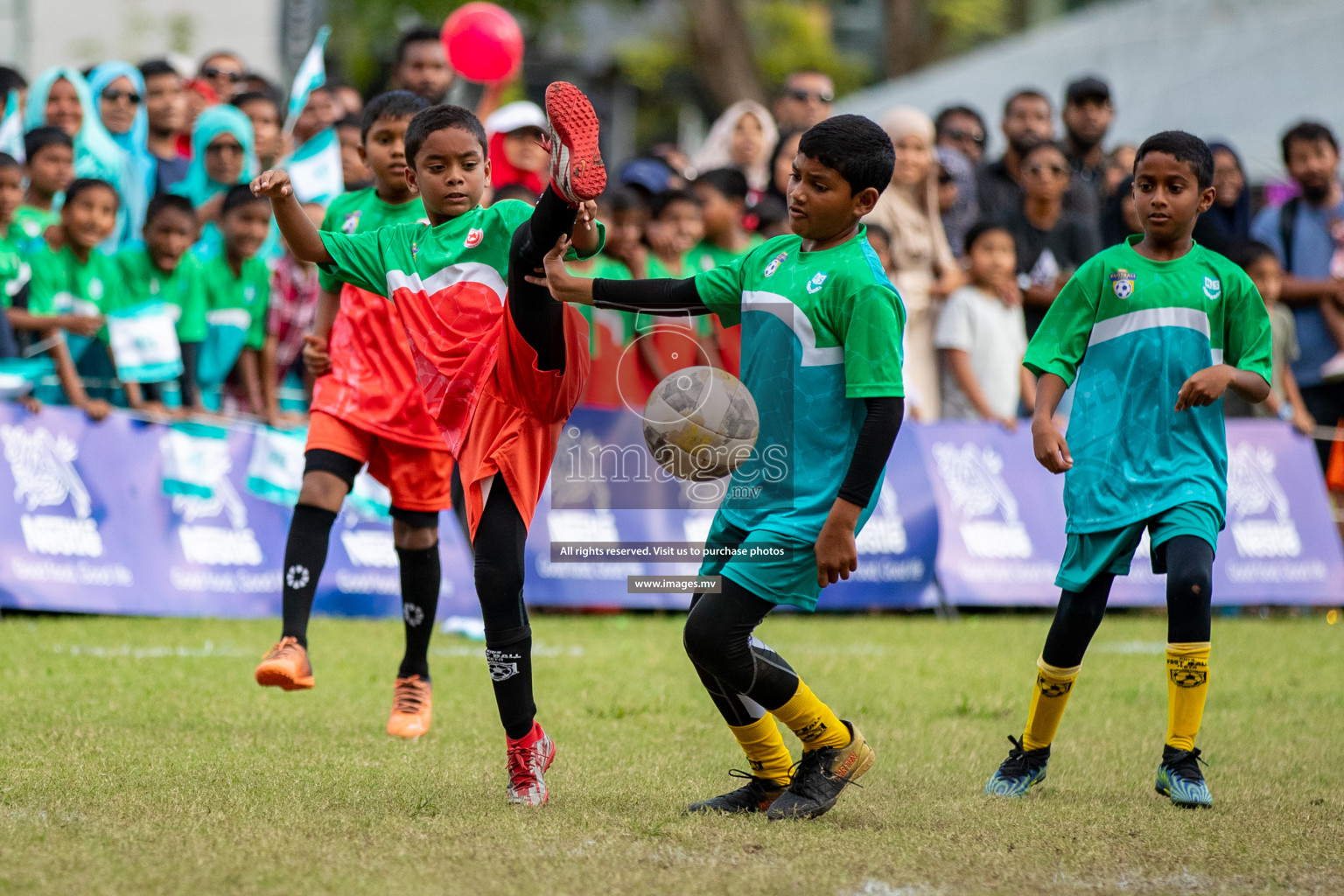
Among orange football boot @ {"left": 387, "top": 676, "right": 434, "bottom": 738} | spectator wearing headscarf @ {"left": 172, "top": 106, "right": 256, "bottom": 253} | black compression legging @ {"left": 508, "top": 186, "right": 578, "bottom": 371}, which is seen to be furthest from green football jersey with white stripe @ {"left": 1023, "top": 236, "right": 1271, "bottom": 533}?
spectator wearing headscarf @ {"left": 172, "top": 106, "right": 256, "bottom": 253}

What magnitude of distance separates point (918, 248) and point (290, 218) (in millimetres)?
6496

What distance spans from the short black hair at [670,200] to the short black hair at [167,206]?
2874 millimetres

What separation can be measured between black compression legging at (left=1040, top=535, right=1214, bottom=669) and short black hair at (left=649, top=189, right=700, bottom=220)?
5.54m

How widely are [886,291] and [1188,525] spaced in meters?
1.42

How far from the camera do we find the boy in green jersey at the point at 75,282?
29.3 ft

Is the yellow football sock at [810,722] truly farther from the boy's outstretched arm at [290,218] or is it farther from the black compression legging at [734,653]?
the boy's outstretched arm at [290,218]

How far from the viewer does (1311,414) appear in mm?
11000

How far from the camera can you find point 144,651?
25.0 ft

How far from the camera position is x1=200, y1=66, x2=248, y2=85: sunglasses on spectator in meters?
11.7

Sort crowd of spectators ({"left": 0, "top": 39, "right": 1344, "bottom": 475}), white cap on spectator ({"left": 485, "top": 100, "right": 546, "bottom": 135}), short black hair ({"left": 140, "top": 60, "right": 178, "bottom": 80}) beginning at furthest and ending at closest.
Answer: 1. short black hair ({"left": 140, "top": 60, "right": 178, "bottom": 80})
2. white cap on spectator ({"left": 485, "top": 100, "right": 546, "bottom": 135})
3. crowd of spectators ({"left": 0, "top": 39, "right": 1344, "bottom": 475})

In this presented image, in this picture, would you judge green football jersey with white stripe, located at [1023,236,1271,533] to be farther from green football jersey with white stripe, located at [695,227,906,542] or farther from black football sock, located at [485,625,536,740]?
black football sock, located at [485,625,536,740]

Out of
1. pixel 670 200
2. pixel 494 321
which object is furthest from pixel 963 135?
pixel 494 321

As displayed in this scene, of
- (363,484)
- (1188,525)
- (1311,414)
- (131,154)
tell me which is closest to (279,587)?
(363,484)

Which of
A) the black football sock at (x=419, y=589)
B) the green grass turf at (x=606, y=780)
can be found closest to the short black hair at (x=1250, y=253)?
the green grass turf at (x=606, y=780)
